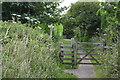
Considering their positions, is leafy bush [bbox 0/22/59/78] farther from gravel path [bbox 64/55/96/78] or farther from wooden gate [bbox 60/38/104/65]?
wooden gate [bbox 60/38/104/65]

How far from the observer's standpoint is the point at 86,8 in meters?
6.34

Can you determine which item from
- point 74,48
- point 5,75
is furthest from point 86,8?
point 5,75

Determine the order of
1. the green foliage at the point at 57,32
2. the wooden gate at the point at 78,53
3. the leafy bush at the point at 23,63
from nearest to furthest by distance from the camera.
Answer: the leafy bush at the point at 23,63 → the wooden gate at the point at 78,53 → the green foliage at the point at 57,32

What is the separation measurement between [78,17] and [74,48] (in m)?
2.60

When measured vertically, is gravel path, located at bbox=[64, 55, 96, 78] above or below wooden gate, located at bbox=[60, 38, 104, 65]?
below

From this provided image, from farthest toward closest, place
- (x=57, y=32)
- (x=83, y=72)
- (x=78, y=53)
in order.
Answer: (x=57, y=32)
(x=78, y=53)
(x=83, y=72)

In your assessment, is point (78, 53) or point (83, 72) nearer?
point (83, 72)

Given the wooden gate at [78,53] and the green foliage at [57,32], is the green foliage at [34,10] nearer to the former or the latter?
the wooden gate at [78,53]

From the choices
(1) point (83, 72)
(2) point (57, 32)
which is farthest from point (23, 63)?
(2) point (57, 32)

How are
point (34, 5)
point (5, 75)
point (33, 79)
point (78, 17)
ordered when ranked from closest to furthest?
1. point (5, 75)
2. point (33, 79)
3. point (34, 5)
4. point (78, 17)

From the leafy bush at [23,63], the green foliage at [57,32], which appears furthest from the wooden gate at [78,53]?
the leafy bush at [23,63]

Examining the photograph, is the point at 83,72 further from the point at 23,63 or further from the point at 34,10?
the point at 23,63

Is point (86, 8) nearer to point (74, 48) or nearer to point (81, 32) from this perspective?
point (81, 32)

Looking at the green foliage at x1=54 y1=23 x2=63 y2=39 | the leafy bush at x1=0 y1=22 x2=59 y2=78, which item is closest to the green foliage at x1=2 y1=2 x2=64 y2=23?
the green foliage at x1=54 y1=23 x2=63 y2=39
